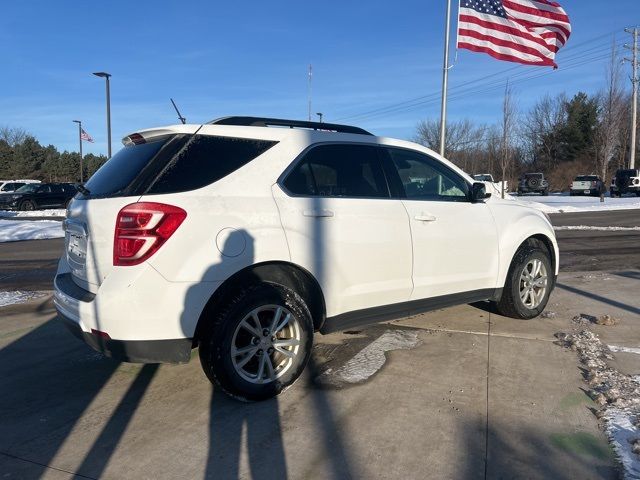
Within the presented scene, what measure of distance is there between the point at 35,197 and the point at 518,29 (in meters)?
26.7

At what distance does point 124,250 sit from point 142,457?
1195mm

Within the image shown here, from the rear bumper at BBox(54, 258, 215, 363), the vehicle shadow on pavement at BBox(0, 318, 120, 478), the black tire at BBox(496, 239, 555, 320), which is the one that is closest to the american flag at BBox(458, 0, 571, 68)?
the black tire at BBox(496, 239, 555, 320)

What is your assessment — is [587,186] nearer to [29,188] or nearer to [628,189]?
[628,189]

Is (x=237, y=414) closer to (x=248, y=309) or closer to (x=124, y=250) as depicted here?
(x=248, y=309)

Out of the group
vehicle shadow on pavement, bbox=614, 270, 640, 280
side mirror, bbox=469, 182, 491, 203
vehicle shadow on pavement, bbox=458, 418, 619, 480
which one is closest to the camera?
vehicle shadow on pavement, bbox=458, 418, 619, 480

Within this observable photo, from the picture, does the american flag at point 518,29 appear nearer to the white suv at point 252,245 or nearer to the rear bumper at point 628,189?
the white suv at point 252,245

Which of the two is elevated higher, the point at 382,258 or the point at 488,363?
the point at 382,258

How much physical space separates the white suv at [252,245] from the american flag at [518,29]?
399 inches

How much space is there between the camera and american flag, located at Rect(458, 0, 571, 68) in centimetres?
1290

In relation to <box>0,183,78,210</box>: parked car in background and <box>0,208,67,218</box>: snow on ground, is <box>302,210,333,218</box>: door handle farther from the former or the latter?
<box>0,183,78,210</box>: parked car in background

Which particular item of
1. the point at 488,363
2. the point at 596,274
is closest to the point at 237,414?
the point at 488,363

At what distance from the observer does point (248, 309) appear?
134 inches

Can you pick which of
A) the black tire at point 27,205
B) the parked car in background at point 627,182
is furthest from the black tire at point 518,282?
the parked car in background at point 627,182

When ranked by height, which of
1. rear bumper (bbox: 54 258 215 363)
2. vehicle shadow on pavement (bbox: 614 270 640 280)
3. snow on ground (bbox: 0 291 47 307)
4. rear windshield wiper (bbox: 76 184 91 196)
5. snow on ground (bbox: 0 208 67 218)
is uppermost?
rear windshield wiper (bbox: 76 184 91 196)
